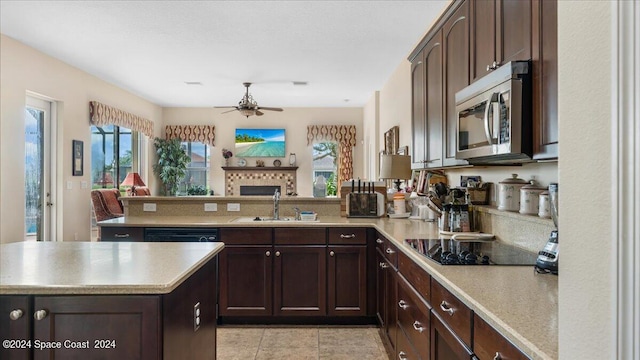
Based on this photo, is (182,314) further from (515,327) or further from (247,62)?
(247,62)

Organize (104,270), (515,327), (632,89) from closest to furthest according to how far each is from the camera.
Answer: (632,89) → (515,327) → (104,270)

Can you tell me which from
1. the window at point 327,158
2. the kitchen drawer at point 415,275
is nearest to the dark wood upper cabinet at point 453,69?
the kitchen drawer at point 415,275

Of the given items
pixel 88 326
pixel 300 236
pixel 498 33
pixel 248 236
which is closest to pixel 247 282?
pixel 248 236

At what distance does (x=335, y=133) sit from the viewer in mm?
8812

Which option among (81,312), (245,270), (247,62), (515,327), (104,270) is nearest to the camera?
(515,327)

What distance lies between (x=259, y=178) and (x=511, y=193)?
6.98 meters

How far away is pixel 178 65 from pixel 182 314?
468 cm

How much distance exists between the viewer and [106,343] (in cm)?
139

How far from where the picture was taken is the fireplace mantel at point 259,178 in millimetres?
8727

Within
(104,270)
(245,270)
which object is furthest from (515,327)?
(245,270)

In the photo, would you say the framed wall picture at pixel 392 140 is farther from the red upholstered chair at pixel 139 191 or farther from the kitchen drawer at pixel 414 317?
the red upholstered chair at pixel 139 191

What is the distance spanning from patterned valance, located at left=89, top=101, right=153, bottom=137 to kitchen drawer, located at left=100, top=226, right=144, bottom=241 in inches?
139

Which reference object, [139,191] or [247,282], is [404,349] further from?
[139,191]

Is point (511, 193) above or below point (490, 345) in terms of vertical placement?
above
